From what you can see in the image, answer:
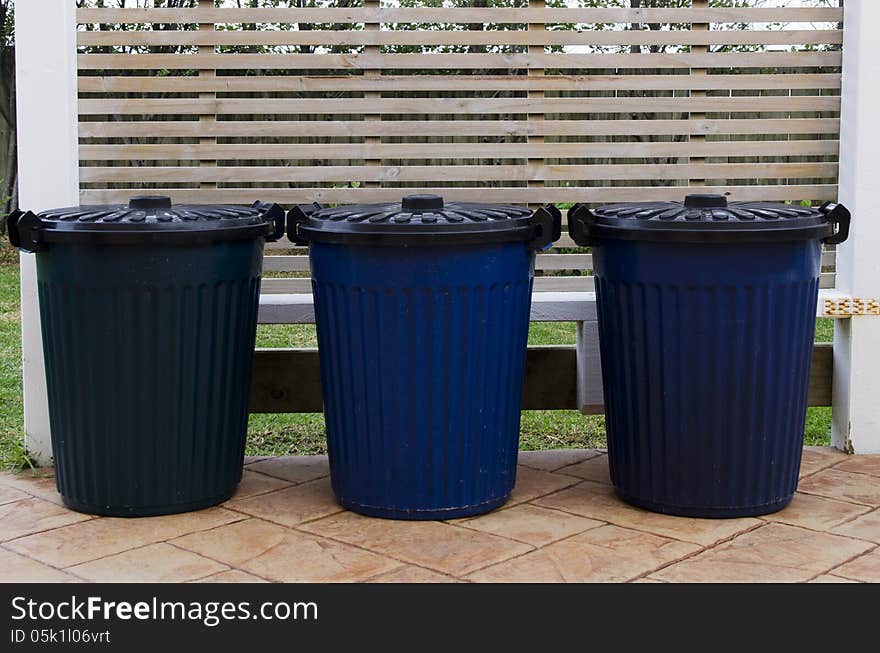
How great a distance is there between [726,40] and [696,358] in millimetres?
1452

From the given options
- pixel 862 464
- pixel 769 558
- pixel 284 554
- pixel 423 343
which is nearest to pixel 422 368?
pixel 423 343

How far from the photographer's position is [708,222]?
366 cm

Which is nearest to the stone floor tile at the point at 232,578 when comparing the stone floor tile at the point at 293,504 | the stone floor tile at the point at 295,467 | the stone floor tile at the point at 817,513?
the stone floor tile at the point at 293,504

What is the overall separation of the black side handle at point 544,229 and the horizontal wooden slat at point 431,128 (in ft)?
2.57

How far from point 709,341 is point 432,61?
61.2 inches

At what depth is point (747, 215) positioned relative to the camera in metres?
3.70

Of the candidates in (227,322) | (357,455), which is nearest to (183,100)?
(227,322)

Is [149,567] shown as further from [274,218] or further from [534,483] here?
[534,483]

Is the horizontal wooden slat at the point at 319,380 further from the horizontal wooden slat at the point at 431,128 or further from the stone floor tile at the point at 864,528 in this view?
the stone floor tile at the point at 864,528

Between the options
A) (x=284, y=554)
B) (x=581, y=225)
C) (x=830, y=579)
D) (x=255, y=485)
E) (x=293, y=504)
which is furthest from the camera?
(x=255, y=485)

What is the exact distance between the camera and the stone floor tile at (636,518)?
3.68 m

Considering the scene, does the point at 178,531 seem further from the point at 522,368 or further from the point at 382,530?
the point at 522,368

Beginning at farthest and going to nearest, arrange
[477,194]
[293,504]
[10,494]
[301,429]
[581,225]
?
[301,429] → [477,194] → [10,494] → [293,504] → [581,225]

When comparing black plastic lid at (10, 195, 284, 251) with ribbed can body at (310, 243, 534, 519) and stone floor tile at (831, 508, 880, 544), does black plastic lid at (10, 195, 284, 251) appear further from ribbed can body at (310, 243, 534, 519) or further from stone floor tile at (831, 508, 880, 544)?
stone floor tile at (831, 508, 880, 544)
